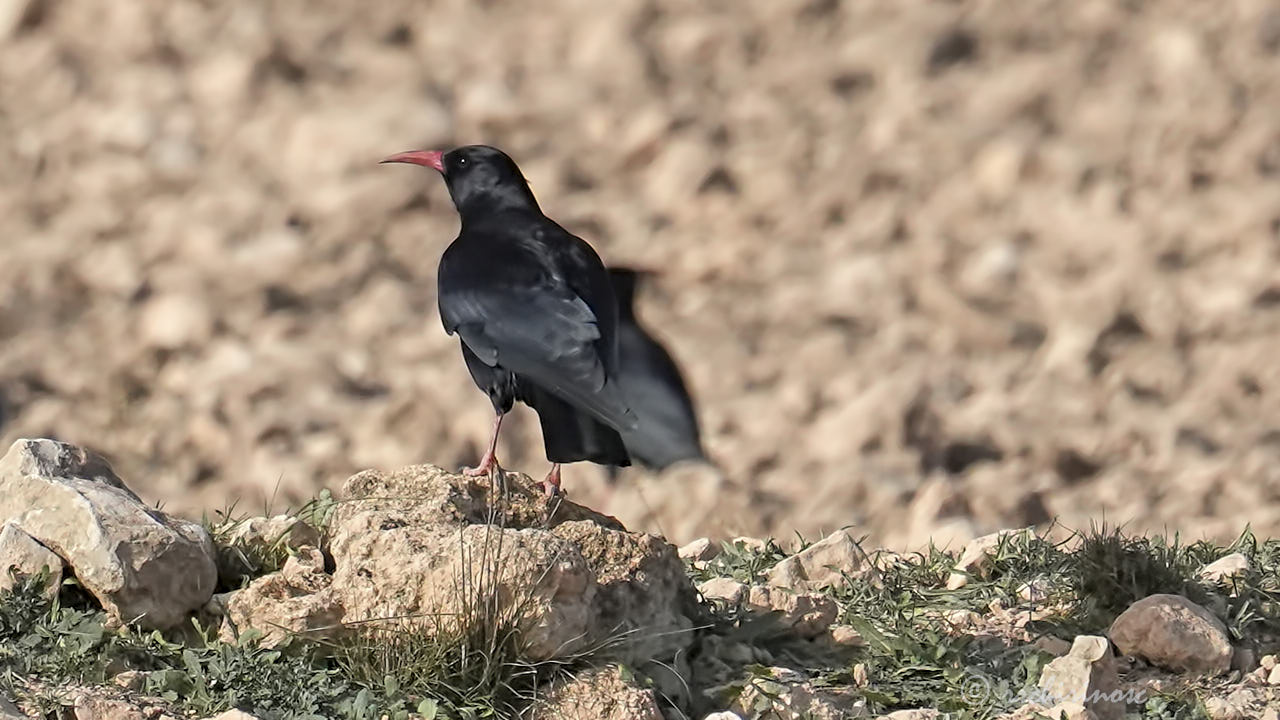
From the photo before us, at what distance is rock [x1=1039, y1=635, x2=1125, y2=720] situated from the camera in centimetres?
421

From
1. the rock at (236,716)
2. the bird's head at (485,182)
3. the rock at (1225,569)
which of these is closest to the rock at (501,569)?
the rock at (236,716)

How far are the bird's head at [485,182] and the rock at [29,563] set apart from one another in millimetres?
1556

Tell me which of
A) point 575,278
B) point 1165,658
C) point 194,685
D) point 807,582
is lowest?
point 194,685

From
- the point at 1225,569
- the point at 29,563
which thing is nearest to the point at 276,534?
the point at 29,563

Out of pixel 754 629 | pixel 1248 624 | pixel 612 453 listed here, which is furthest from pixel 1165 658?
pixel 612 453

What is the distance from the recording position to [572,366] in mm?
4652

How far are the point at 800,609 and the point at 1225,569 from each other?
4.01ft

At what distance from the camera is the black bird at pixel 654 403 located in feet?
15.1

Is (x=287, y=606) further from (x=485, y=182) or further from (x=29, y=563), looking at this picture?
(x=485, y=182)

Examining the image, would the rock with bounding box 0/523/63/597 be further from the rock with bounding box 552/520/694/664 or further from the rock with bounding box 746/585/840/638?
the rock with bounding box 746/585/840/638

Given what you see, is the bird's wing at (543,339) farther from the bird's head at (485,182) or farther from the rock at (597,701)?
the rock at (597,701)

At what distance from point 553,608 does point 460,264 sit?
1.25 m

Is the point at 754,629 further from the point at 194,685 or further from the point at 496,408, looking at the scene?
Answer: the point at 194,685

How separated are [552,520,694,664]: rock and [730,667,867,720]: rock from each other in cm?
20
